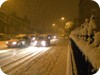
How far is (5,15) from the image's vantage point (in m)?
73.4

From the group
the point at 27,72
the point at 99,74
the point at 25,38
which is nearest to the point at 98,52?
the point at 99,74

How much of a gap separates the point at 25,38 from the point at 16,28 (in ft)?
145

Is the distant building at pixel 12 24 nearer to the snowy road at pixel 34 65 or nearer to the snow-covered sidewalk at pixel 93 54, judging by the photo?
the snowy road at pixel 34 65

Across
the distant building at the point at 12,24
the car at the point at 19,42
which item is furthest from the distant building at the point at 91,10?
the distant building at the point at 12,24

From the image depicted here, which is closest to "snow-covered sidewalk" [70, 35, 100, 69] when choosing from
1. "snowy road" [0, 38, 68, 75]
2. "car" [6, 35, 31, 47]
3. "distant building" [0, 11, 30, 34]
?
"snowy road" [0, 38, 68, 75]

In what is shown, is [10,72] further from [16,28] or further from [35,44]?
[16,28]

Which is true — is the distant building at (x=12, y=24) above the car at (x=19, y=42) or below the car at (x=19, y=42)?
above

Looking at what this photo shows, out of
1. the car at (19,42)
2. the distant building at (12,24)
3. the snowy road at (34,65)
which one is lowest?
the snowy road at (34,65)

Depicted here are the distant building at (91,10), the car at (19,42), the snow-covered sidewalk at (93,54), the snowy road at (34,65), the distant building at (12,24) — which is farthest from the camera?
the distant building at (12,24)

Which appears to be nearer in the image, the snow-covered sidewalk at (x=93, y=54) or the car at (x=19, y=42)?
the snow-covered sidewalk at (x=93, y=54)

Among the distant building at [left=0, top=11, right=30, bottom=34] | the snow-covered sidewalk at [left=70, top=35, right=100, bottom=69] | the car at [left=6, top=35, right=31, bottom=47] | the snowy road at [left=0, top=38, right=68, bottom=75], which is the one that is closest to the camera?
the snow-covered sidewalk at [left=70, top=35, right=100, bottom=69]

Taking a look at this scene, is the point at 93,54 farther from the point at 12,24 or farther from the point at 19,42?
the point at 12,24

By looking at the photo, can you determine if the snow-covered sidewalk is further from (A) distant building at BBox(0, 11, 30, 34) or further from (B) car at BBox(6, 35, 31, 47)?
(A) distant building at BBox(0, 11, 30, 34)

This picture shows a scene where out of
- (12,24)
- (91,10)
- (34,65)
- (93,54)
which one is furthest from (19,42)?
(12,24)
